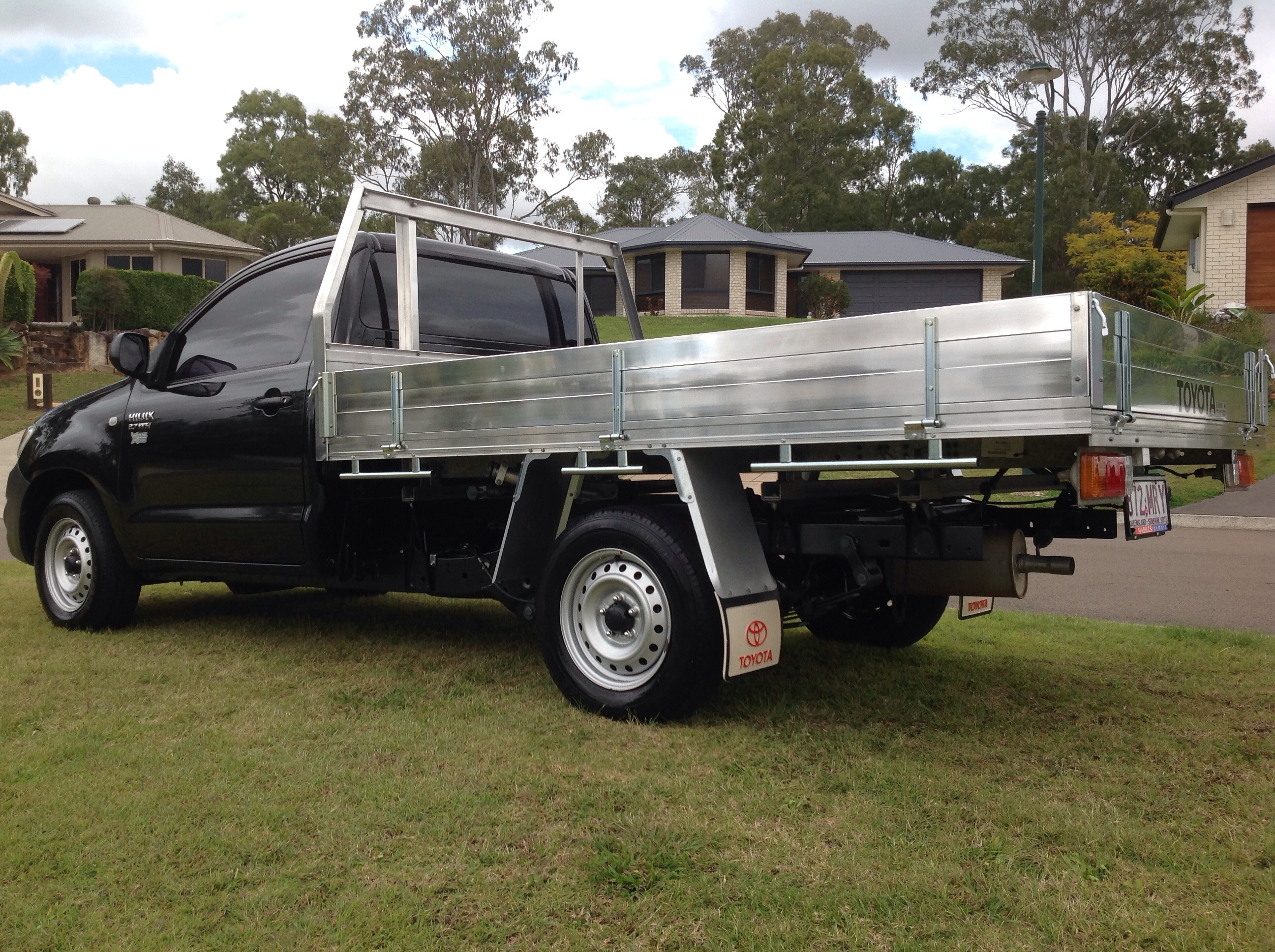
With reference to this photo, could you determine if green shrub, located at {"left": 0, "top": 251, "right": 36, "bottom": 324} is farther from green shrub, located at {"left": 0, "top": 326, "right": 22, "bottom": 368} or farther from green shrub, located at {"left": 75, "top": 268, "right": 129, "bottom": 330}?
green shrub, located at {"left": 75, "top": 268, "right": 129, "bottom": 330}

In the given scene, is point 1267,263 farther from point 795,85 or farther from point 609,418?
point 795,85

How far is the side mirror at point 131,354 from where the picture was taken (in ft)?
20.2

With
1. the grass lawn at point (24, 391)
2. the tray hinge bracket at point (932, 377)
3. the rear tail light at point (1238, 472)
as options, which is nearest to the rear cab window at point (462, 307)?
the tray hinge bracket at point (932, 377)

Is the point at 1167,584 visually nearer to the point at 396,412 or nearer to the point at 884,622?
the point at 884,622

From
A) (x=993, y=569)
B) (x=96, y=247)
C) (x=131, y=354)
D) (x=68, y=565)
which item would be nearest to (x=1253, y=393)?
(x=993, y=569)

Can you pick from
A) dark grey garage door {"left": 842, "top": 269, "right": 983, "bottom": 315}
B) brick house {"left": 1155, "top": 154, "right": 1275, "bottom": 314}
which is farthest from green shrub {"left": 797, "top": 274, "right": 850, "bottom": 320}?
brick house {"left": 1155, "top": 154, "right": 1275, "bottom": 314}

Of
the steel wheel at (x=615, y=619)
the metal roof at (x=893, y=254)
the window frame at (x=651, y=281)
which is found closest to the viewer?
the steel wheel at (x=615, y=619)

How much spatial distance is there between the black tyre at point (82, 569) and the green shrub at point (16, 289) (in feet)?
72.3

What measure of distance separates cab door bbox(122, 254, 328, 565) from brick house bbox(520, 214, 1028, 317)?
27.7m

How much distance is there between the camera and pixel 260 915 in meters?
2.86

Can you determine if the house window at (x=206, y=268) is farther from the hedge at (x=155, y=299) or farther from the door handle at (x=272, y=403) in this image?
the door handle at (x=272, y=403)

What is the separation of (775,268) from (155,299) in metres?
20.9

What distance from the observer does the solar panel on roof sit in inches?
1432

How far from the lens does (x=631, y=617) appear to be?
4480mm
